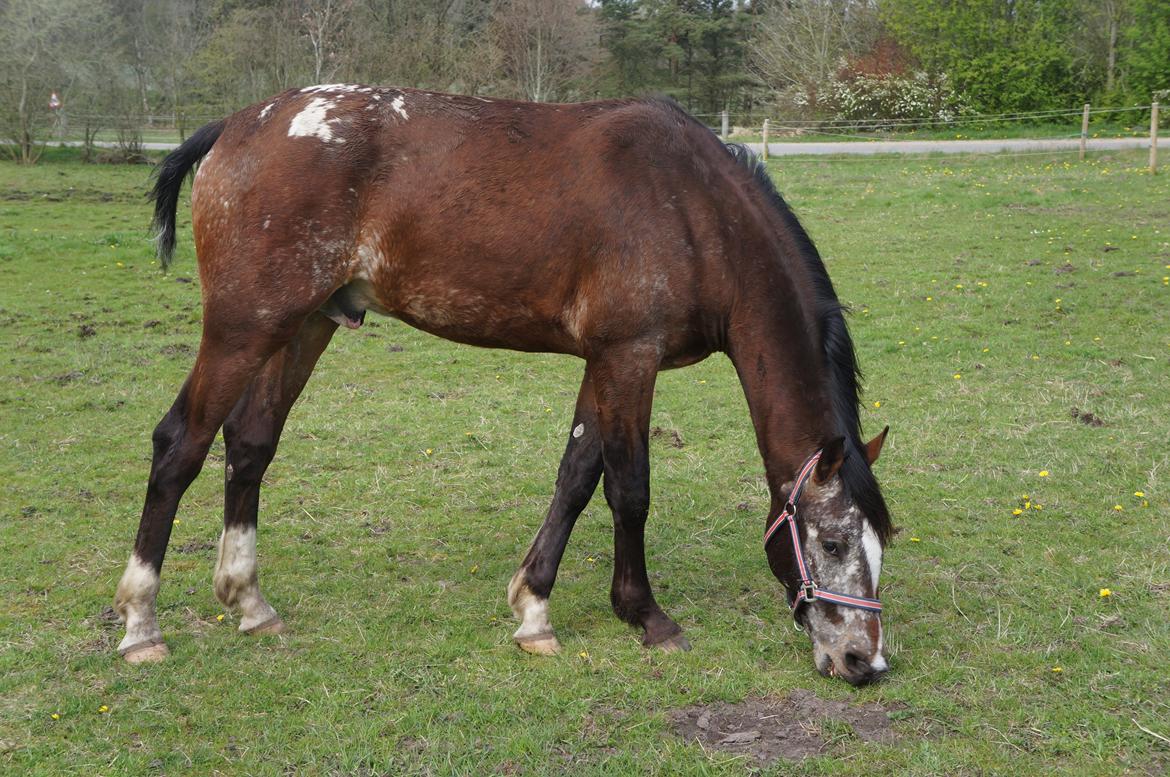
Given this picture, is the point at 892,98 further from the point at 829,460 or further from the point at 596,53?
the point at 829,460

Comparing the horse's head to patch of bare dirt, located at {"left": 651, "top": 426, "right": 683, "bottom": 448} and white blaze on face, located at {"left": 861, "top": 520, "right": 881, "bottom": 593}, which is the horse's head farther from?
patch of bare dirt, located at {"left": 651, "top": 426, "right": 683, "bottom": 448}

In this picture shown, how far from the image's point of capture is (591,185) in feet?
15.1

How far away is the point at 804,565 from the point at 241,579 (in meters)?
2.58

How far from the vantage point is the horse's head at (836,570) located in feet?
13.8

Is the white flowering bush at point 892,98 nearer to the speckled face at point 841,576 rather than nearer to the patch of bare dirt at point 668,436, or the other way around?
the patch of bare dirt at point 668,436

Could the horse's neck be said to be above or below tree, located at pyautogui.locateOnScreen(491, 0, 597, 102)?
below

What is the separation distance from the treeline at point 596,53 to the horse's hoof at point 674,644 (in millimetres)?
21256

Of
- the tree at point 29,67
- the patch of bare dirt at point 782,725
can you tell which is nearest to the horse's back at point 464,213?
the patch of bare dirt at point 782,725

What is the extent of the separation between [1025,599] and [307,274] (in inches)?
146

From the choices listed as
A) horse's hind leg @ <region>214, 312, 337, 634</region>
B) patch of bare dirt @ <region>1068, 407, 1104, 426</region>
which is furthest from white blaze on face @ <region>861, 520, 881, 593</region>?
patch of bare dirt @ <region>1068, 407, 1104, 426</region>

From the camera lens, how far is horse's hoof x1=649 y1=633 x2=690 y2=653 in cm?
458

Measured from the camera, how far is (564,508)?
16.3 feet

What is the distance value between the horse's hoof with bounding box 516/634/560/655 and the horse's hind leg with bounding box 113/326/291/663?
155 cm

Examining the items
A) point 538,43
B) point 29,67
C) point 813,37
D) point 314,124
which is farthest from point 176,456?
point 813,37
